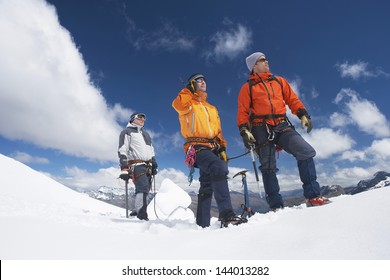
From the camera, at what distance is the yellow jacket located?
5.84m

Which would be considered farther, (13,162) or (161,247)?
(13,162)

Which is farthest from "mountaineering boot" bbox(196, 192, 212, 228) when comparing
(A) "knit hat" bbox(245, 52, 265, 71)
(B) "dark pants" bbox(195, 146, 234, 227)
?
(A) "knit hat" bbox(245, 52, 265, 71)

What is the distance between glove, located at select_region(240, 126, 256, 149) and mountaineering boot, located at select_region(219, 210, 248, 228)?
5.03 feet

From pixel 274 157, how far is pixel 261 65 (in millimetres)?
2043

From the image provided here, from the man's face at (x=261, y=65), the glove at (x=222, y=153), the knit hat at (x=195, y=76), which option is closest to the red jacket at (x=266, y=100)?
the man's face at (x=261, y=65)

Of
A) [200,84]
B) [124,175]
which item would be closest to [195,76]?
[200,84]

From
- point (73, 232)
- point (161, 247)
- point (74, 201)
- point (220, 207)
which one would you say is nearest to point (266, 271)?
point (161, 247)

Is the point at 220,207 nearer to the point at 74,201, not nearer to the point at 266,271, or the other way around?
the point at 266,271

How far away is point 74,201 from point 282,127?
11.7m

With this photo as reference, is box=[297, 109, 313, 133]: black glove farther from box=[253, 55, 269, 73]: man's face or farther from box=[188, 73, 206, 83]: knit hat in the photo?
box=[188, 73, 206, 83]: knit hat

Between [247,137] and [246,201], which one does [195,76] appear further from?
[246,201]

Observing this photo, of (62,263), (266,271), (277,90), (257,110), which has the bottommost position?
(266,271)

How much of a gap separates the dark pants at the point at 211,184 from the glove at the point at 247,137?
0.67 meters

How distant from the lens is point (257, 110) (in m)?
6.06
